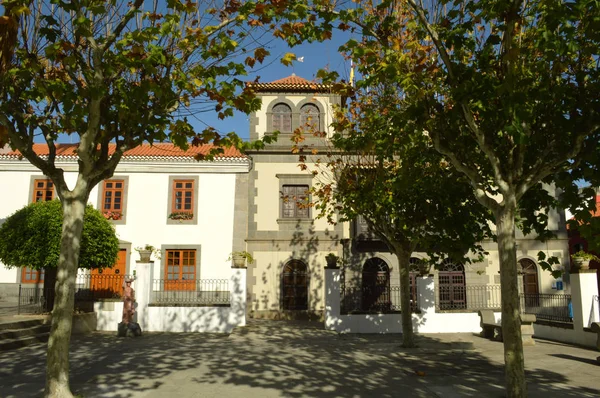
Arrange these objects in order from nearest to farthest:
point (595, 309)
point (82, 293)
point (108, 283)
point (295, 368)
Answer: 1. point (295, 368)
2. point (595, 309)
3. point (82, 293)
4. point (108, 283)

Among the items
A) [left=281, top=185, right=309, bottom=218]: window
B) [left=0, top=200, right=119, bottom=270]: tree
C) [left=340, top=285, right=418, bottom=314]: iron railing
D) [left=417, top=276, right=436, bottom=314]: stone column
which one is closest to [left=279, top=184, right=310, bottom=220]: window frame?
[left=281, top=185, right=309, bottom=218]: window

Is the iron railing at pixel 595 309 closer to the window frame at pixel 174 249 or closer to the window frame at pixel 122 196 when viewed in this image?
the window frame at pixel 174 249

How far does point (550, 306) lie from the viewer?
1642cm

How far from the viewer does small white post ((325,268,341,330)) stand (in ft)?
50.1

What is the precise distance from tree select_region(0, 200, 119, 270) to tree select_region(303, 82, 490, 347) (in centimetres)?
783

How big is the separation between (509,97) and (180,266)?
1580 centimetres

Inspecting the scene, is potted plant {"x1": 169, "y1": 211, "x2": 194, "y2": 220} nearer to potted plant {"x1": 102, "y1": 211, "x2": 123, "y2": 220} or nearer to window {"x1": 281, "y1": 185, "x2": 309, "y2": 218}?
potted plant {"x1": 102, "y1": 211, "x2": 123, "y2": 220}

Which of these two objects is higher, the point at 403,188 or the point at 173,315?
the point at 403,188

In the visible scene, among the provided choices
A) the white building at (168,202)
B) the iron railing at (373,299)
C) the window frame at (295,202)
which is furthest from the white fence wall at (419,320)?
the white building at (168,202)

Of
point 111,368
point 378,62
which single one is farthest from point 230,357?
point 378,62

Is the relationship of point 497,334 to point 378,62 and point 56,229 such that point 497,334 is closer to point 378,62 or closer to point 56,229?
point 378,62

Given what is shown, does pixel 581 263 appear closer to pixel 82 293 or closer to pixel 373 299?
pixel 373 299

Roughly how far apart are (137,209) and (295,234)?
6.69 metres

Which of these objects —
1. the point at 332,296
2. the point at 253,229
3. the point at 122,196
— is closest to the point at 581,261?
the point at 332,296
